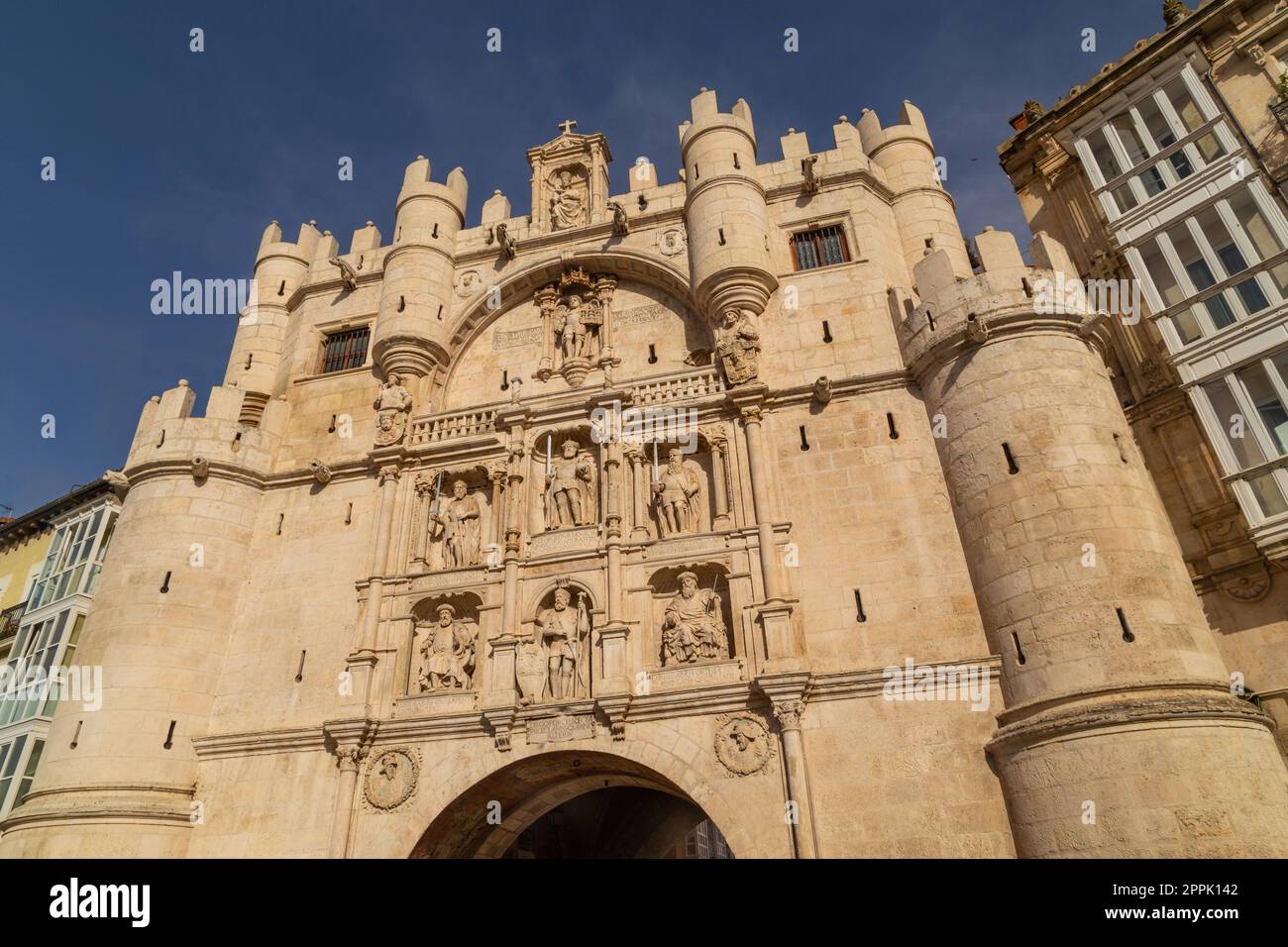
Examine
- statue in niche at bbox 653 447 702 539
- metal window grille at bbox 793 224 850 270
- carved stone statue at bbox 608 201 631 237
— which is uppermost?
carved stone statue at bbox 608 201 631 237

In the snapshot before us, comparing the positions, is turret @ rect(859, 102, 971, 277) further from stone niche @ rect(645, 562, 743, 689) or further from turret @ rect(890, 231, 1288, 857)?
stone niche @ rect(645, 562, 743, 689)

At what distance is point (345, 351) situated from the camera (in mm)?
23047

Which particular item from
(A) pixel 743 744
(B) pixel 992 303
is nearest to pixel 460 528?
(A) pixel 743 744

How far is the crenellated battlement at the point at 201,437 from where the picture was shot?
19.5 metres

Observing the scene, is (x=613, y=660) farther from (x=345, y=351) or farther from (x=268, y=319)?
(x=268, y=319)

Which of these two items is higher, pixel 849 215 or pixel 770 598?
pixel 849 215

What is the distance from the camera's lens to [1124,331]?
809 inches

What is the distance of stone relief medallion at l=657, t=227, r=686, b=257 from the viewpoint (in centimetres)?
2164

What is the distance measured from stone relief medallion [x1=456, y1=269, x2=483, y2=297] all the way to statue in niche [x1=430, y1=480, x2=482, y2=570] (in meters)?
6.05

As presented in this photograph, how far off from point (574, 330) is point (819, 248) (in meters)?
6.56

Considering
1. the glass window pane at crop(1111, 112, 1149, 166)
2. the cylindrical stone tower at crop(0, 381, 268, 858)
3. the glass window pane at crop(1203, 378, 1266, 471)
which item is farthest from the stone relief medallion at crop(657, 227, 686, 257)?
the glass window pane at crop(1203, 378, 1266, 471)
